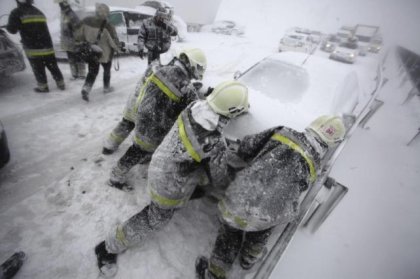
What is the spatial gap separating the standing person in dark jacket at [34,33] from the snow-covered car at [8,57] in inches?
18.3

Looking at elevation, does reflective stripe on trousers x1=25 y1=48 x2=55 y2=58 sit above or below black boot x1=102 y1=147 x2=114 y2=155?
above

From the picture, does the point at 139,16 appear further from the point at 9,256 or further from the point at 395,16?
the point at 395,16

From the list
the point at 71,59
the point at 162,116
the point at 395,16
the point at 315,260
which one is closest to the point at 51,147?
the point at 162,116

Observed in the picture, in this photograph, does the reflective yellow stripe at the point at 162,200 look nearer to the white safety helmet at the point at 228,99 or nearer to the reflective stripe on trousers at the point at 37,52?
the white safety helmet at the point at 228,99

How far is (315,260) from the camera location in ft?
8.43

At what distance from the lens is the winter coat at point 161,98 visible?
6.95 feet

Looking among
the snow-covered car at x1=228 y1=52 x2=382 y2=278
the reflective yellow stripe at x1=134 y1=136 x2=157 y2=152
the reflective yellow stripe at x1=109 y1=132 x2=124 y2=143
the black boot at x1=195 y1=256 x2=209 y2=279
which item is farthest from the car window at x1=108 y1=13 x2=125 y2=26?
the black boot at x1=195 y1=256 x2=209 y2=279

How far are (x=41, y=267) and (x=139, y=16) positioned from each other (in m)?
7.89

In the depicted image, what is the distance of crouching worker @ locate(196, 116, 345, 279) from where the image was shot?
1659mm

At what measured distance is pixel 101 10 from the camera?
3.99m

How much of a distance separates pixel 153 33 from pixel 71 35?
1.85 metres

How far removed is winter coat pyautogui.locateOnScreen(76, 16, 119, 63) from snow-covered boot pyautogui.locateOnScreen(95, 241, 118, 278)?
3.68 metres

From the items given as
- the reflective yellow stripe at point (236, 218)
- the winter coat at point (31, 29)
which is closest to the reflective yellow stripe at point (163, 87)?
the reflective yellow stripe at point (236, 218)

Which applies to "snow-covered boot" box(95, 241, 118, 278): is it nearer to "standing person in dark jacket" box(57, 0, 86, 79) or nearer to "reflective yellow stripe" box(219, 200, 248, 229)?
"reflective yellow stripe" box(219, 200, 248, 229)
